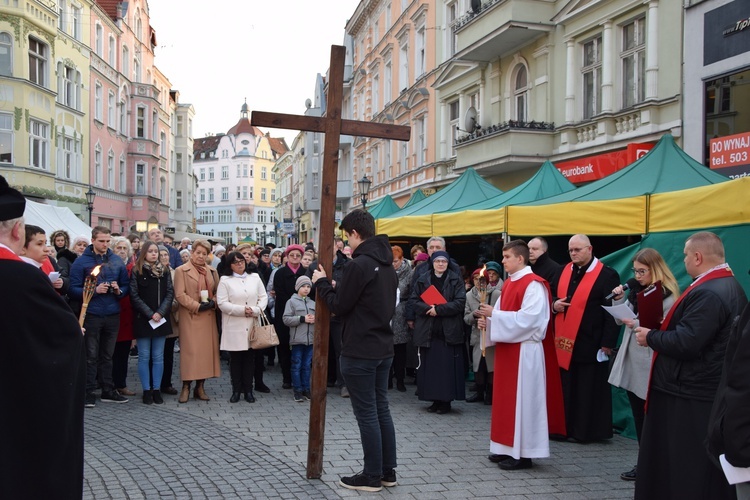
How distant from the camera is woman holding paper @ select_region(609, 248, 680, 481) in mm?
5336

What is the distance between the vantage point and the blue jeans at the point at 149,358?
8117 mm

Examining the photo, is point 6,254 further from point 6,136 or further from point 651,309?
point 6,136

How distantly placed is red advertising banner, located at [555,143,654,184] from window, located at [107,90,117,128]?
88.8ft

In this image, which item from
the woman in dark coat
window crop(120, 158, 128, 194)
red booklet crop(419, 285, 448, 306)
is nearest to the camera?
the woman in dark coat

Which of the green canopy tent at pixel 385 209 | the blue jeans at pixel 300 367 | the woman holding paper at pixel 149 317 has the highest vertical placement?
the green canopy tent at pixel 385 209

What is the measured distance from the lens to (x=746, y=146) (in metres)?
10.9

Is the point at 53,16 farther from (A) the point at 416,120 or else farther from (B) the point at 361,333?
(B) the point at 361,333

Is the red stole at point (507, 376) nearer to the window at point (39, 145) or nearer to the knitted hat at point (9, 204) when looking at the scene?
the knitted hat at point (9, 204)

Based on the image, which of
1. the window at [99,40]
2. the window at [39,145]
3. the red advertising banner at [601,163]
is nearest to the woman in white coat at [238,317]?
the red advertising banner at [601,163]

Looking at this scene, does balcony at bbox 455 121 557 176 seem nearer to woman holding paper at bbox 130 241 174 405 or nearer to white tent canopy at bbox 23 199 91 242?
white tent canopy at bbox 23 199 91 242

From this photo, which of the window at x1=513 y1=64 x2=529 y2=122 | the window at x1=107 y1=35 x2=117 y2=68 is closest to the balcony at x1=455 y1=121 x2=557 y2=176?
the window at x1=513 y1=64 x2=529 y2=122

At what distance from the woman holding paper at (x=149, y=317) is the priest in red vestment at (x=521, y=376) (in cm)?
425

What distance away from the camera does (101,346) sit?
26.8 ft

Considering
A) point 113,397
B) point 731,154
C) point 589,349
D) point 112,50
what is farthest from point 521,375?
point 112,50
